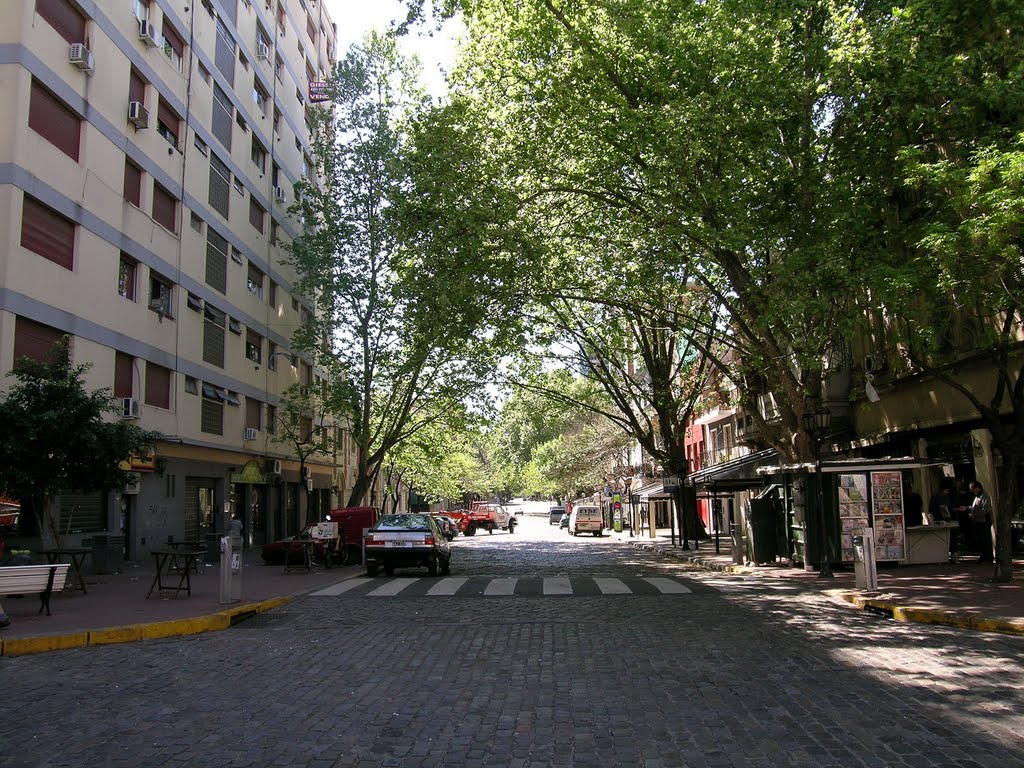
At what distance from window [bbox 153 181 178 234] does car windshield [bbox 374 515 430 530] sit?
11561 millimetres

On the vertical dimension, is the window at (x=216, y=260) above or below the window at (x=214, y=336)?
above

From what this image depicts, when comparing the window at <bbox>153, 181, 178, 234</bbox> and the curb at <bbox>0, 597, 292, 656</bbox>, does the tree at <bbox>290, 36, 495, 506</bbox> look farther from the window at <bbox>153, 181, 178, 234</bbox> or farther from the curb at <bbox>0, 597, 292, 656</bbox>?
the curb at <bbox>0, 597, 292, 656</bbox>

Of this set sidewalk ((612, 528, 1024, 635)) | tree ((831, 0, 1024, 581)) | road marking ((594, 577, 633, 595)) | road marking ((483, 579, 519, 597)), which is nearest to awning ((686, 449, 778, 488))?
sidewalk ((612, 528, 1024, 635))

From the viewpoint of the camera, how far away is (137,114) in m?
21.8

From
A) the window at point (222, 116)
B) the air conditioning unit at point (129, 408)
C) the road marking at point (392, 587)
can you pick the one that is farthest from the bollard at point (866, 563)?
the window at point (222, 116)

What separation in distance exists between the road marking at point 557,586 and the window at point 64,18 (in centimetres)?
1637

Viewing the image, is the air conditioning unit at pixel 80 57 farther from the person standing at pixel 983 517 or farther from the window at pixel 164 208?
the person standing at pixel 983 517

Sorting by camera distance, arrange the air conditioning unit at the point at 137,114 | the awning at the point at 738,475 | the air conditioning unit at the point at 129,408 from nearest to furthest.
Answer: the air conditioning unit at the point at 129,408, the air conditioning unit at the point at 137,114, the awning at the point at 738,475

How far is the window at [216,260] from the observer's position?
27922 millimetres

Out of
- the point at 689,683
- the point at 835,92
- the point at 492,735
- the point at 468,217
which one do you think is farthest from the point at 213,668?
the point at 835,92

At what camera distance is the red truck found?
54625mm

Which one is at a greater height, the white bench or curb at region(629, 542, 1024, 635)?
the white bench

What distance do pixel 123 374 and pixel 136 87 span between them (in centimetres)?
788

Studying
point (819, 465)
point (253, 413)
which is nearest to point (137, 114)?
point (253, 413)
